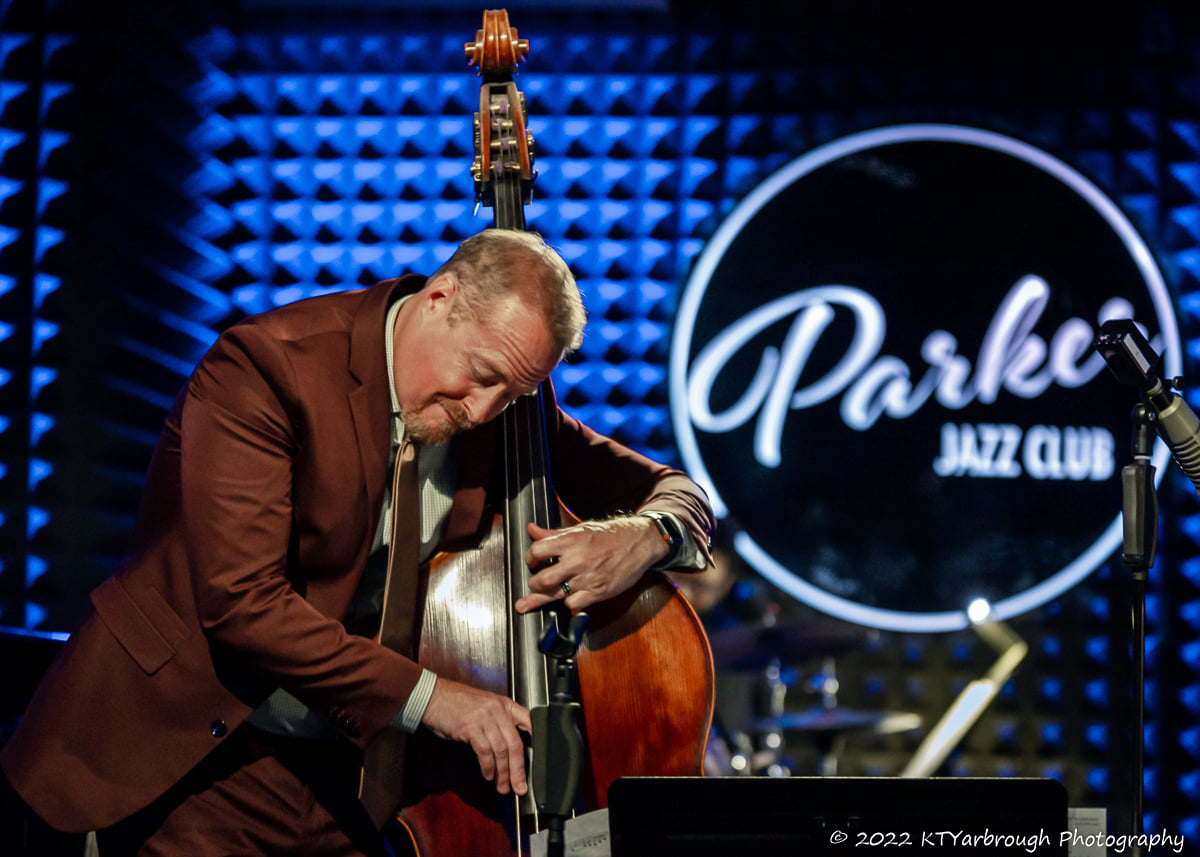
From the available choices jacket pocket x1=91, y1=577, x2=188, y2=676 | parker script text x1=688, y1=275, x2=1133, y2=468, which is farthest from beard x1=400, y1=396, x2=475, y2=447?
parker script text x1=688, y1=275, x2=1133, y2=468

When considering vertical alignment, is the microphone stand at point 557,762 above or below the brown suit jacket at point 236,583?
below

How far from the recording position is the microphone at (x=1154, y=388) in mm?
2049

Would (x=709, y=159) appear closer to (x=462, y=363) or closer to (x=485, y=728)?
(x=462, y=363)

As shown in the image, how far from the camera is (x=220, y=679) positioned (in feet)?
6.28

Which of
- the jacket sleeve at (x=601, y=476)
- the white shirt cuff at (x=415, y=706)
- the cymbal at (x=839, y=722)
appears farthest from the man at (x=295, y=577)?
the cymbal at (x=839, y=722)

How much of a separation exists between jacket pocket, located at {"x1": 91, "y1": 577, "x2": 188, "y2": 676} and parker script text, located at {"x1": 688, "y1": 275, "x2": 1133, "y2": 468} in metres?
2.85

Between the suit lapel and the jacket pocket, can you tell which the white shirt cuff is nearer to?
the suit lapel

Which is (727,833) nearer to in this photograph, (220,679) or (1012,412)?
(220,679)

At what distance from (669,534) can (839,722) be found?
2.42m

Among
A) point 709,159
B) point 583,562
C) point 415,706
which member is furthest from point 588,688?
point 709,159

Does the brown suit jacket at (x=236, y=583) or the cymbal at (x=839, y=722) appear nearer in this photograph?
the brown suit jacket at (x=236, y=583)

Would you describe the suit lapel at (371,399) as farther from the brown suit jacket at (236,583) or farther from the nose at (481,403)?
the nose at (481,403)

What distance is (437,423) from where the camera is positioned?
6.63 ft

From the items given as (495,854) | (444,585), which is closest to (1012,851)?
(495,854)
